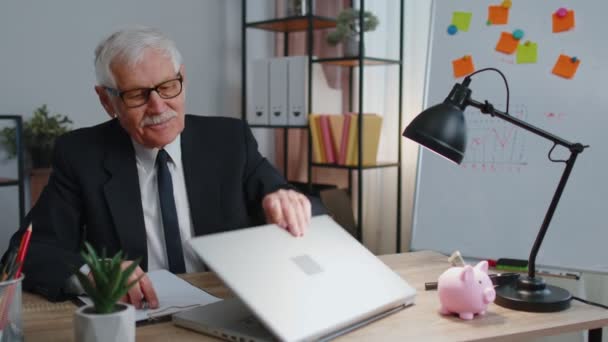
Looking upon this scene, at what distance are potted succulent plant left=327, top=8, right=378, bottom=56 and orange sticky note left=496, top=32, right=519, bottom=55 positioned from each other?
41.8 inches

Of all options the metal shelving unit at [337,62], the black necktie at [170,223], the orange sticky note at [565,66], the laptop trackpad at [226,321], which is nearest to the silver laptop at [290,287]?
the laptop trackpad at [226,321]

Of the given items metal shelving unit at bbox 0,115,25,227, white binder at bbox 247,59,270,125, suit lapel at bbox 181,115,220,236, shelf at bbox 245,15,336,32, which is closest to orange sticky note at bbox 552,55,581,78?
suit lapel at bbox 181,115,220,236

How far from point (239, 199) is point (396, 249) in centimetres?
144

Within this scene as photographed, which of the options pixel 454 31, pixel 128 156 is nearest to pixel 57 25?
pixel 128 156

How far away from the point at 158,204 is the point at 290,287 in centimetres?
75

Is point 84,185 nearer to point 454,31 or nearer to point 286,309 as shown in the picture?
point 286,309

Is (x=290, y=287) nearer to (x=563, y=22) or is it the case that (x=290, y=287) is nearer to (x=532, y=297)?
(x=532, y=297)

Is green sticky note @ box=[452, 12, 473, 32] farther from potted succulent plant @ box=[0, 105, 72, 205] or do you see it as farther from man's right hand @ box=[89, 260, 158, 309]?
potted succulent plant @ box=[0, 105, 72, 205]

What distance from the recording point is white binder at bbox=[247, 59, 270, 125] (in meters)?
Result: 3.13

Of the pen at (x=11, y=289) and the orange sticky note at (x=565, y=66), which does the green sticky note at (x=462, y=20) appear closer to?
the orange sticky note at (x=565, y=66)

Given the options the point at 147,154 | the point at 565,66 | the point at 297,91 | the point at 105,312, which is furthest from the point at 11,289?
the point at 297,91

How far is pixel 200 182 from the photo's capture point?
5.39 ft

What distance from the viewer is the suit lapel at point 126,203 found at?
5.03ft

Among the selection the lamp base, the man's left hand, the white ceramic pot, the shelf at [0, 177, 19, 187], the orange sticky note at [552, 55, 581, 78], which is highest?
the orange sticky note at [552, 55, 581, 78]
